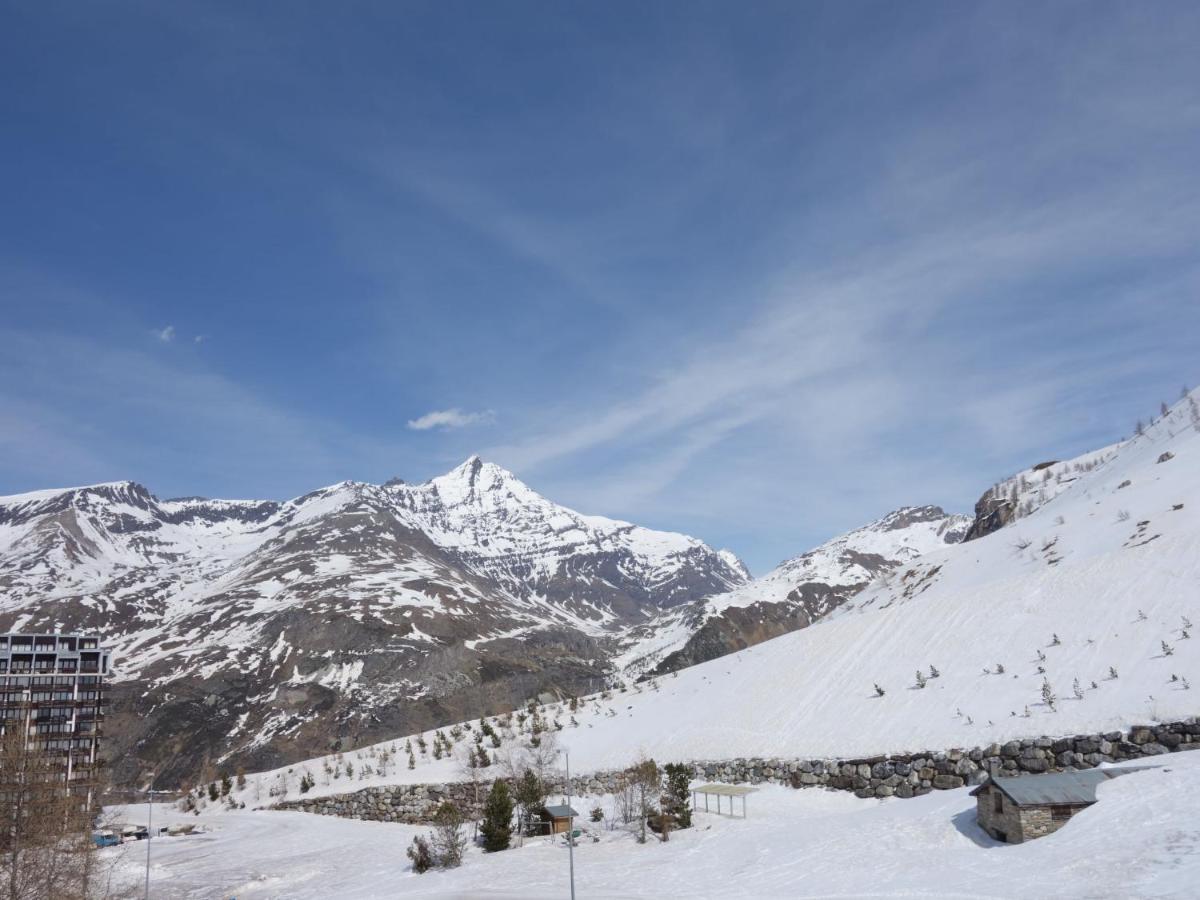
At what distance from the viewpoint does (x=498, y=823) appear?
112 ft

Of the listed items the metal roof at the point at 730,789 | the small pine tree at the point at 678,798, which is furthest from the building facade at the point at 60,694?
the metal roof at the point at 730,789

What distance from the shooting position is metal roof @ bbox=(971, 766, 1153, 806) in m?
20.2

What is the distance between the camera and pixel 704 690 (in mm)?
46750

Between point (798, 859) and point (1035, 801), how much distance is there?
23.6ft

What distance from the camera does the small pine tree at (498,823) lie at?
34.0 m

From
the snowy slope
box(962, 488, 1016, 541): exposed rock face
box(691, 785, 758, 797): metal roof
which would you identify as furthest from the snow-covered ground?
box(962, 488, 1016, 541): exposed rock face

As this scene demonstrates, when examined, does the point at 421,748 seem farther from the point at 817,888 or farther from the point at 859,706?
the point at 817,888

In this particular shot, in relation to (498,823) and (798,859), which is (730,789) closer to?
(798,859)

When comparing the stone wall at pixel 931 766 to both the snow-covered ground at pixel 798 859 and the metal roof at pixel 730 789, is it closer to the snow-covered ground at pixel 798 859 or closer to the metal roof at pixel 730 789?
the snow-covered ground at pixel 798 859

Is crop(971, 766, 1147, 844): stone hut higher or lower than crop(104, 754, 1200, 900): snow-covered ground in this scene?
higher

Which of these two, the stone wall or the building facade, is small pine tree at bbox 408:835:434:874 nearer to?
the stone wall

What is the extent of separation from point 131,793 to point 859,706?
89488 mm

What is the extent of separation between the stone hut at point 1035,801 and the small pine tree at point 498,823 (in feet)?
66.5

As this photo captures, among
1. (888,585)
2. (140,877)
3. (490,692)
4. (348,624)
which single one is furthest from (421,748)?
(348,624)
